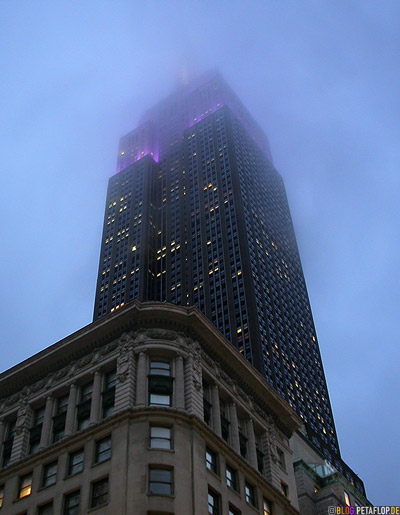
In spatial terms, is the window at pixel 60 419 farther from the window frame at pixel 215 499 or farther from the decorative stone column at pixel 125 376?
the window frame at pixel 215 499

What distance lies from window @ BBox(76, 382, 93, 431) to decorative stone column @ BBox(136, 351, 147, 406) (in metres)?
5.00

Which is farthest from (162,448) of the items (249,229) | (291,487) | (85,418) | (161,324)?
(249,229)

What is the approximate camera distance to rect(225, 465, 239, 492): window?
180ft

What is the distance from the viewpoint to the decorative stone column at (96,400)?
5512cm

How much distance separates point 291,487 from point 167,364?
58.7 feet

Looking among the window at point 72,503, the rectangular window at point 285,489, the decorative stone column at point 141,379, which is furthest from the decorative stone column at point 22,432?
the rectangular window at point 285,489

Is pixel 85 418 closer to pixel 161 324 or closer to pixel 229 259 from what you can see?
pixel 161 324

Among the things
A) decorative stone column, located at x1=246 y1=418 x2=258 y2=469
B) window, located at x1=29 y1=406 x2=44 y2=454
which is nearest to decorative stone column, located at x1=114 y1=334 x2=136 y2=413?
window, located at x1=29 y1=406 x2=44 y2=454

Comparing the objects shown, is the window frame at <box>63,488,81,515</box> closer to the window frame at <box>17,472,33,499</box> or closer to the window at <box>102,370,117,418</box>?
the window frame at <box>17,472,33,499</box>

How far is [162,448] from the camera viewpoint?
5069cm

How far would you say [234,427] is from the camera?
60.6 meters

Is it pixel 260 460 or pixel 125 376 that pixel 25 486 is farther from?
pixel 260 460

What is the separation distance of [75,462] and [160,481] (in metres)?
8.71

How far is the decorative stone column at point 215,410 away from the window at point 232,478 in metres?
3.06
